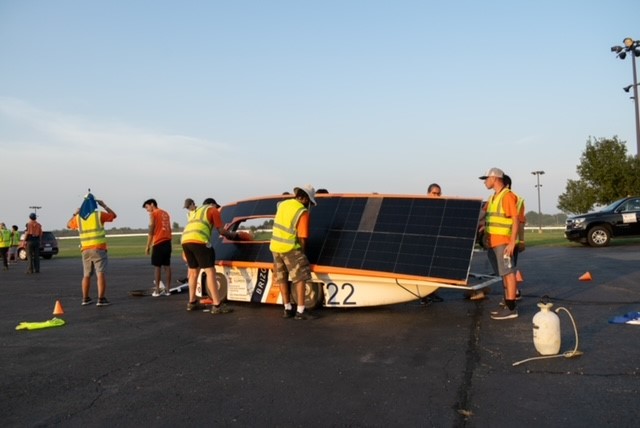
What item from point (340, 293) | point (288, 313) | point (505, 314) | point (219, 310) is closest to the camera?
point (505, 314)

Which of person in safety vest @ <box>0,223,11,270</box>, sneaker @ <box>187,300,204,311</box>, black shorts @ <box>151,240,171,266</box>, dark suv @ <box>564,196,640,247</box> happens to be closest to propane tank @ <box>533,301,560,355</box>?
sneaker @ <box>187,300,204,311</box>

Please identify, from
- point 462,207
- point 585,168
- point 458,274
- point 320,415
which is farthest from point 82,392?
point 585,168

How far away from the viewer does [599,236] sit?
64.1 feet

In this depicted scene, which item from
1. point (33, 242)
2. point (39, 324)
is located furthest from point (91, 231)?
point (33, 242)

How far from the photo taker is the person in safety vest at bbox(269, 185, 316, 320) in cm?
757

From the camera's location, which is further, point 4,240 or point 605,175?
point 605,175

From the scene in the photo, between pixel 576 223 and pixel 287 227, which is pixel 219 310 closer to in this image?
pixel 287 227

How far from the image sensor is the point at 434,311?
8.03m

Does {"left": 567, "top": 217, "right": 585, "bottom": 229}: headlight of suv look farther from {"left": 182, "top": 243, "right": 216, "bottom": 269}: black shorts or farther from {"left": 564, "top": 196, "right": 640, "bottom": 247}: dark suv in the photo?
{"left": 182, "top": 243, "right": 216, "bottom": 269}: black shorts

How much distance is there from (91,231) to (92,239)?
0.53ft

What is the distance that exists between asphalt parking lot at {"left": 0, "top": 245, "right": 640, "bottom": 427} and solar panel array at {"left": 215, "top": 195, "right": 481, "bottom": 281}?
75 centimetres

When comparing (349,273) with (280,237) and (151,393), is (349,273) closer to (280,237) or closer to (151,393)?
(280,237)

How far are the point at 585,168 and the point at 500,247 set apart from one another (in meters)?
25.6

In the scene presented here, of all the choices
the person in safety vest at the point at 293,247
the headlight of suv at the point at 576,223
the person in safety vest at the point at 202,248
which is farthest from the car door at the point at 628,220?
the person in safety vest at the point at 202,248
